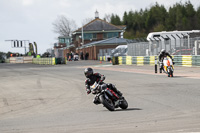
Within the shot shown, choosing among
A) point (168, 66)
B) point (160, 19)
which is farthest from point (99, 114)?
point (160, 19)

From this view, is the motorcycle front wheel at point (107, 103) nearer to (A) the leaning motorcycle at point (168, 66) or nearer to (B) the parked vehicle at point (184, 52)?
(A) the leaning motorcycle at point (168, 66)

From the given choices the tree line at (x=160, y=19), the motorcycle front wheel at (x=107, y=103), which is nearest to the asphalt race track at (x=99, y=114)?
the motorcycle front wheel at (x=107, y=103)

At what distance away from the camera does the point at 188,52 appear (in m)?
30.8

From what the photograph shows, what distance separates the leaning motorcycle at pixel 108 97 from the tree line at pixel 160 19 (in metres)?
85.9

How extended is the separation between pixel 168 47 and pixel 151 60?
9.13 ft

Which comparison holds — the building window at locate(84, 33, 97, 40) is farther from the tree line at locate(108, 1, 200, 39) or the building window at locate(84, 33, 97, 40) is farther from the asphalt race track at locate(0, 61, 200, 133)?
the asphalt race track at locate(0, 61, 200, 133)

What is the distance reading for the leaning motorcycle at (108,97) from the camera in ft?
32.3

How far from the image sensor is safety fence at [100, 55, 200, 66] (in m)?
29.8

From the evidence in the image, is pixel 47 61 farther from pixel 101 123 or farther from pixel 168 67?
pixel 101 123

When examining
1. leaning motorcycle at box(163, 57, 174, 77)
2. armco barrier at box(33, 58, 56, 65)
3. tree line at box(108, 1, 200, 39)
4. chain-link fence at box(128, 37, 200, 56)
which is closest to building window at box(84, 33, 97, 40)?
tree line at box(108, 1, 200, 39)

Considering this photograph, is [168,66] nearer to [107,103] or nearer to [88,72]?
[88,72]

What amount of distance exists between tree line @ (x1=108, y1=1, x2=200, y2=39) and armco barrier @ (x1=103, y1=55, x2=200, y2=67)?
54.1 m

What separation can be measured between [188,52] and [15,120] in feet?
77.1

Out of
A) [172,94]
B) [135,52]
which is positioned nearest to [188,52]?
[135,52]
